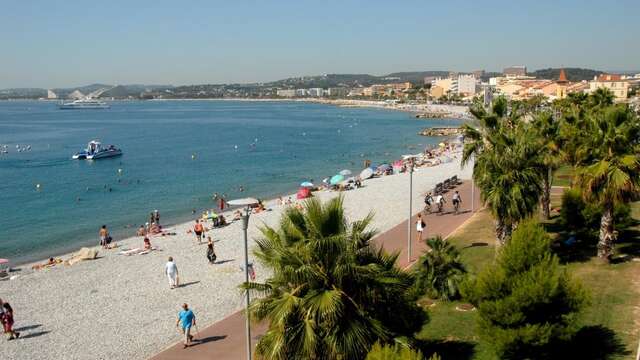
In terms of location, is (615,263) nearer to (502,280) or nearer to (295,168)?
(502,280)

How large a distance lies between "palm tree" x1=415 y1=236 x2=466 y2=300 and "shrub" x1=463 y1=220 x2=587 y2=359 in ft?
11.8

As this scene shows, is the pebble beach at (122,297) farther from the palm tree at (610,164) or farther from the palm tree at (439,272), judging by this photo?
the palm tree at (610,164)

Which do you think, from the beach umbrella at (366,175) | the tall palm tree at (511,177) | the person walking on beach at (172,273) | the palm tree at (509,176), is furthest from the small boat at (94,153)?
the tall palm tree at (511,177)

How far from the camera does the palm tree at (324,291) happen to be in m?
8.12

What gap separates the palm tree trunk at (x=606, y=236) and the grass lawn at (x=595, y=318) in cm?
31

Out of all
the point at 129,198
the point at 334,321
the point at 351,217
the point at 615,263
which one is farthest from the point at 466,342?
the point at 129,198

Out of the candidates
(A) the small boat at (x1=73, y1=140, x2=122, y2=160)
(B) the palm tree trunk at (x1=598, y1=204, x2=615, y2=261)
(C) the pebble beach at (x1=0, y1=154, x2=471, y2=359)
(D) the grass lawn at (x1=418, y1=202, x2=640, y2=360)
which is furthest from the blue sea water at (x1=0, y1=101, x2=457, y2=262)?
(B) the palm tree trunk at (x1=598, y1=204, x2=615, y2=261)

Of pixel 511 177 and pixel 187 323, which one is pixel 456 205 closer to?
pixel 511 177

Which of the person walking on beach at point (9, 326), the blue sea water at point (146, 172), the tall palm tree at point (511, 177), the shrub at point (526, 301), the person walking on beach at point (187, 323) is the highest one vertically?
the tall palm tree at point (511, 177)

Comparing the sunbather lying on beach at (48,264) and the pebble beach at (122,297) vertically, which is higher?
the pebble beach at (122,297)

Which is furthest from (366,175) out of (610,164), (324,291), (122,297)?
(324,291)

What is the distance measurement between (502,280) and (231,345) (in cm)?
643

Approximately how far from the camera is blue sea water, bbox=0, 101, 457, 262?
35.1m

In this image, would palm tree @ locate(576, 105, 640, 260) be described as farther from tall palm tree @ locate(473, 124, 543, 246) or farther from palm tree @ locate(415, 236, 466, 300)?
palm tree @ locate(415, 236, 466, 300)
